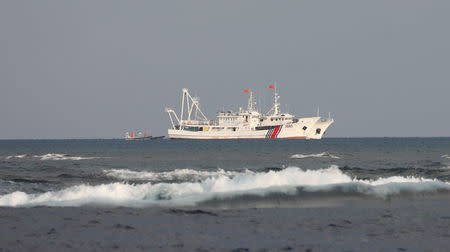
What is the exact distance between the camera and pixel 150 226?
13.9 m

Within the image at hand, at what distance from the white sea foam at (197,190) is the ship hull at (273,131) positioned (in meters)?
130

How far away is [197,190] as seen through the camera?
20.6 meters

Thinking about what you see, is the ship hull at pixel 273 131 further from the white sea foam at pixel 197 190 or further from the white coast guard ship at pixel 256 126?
the white sea foam at pixel 197 190

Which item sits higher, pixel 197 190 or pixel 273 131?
pixel 273 131

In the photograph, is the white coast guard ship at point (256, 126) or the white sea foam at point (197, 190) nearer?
the white sea foam at point (197, 190)

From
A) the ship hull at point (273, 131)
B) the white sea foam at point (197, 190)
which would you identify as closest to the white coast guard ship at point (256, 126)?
the ship hull at point (273, 131)

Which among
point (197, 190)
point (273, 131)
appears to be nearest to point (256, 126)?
point (273, 131)

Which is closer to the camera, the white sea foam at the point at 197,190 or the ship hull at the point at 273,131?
the white sea foam at the point at 197,190

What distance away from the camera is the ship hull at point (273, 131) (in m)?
153

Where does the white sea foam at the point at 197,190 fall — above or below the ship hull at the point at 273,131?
below

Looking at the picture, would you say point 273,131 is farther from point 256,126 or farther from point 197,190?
point 197,190

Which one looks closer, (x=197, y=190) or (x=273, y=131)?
(x=197, y=190)

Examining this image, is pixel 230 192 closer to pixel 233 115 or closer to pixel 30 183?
pixel 30 183

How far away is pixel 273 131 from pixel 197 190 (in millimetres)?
132797
